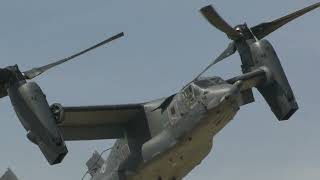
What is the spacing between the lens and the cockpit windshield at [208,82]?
27688 mm

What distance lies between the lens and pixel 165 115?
2872 centimetres

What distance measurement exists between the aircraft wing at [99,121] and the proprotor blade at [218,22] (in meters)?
4.90

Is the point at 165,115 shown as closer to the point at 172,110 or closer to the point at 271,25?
the point at 172,110

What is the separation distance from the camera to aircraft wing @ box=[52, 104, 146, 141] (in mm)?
29984

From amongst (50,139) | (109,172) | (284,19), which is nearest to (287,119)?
(284,19)

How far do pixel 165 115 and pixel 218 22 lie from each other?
220 inches

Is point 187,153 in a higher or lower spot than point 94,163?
higher

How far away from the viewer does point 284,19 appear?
3259 cm

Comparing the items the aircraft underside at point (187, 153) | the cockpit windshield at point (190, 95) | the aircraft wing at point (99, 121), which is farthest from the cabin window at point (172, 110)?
the aircraft wing at point (99, 121)

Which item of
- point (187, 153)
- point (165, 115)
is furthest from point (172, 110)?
point (187, 153)

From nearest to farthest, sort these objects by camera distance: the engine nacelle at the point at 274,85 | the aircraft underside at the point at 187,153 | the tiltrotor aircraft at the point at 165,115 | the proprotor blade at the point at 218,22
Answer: the tiltrotor aircraft at the point at 165,115 < the aircraft underside at the point at 187,153 < the engine nacelle at the point at 274,85 < the proprotor blade at the point at 218,22

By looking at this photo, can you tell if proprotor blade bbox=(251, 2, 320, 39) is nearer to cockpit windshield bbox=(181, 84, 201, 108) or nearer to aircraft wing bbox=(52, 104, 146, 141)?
cockpit windshield bbox=(181, 84, 201, 108)

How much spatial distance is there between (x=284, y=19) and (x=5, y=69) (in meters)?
12.0

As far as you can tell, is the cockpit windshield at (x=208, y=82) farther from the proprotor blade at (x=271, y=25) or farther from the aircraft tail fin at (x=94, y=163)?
the aircraft tail fin at (x=94, y=163)
